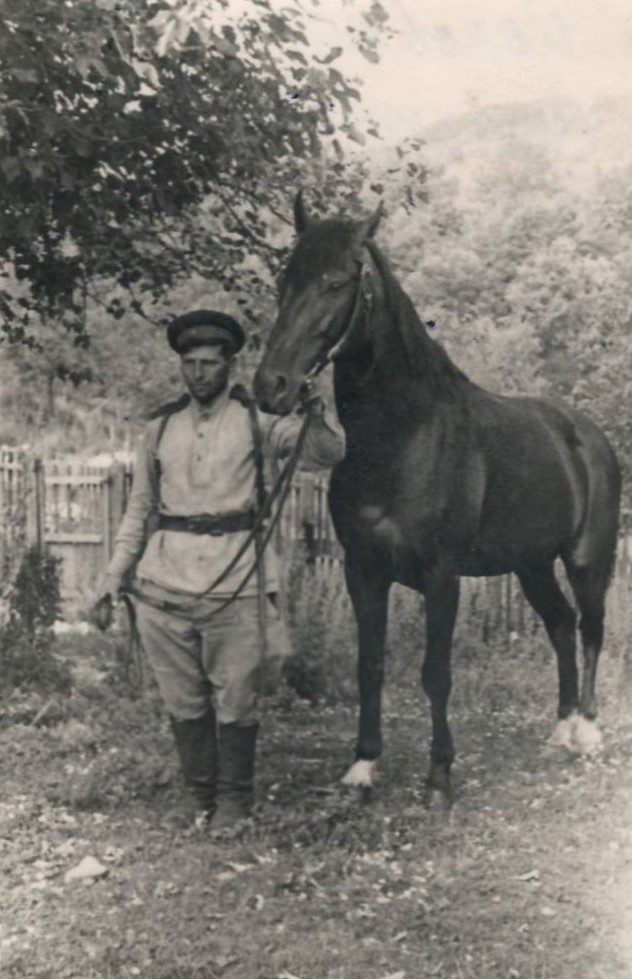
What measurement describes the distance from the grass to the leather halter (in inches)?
71.3

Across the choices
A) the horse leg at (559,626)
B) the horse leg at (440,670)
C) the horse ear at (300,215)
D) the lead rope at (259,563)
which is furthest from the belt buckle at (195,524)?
the horse leg at (559,626)

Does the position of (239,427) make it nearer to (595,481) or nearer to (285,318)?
(285,318)

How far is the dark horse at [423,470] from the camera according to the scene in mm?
4008

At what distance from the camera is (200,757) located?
4.60 m

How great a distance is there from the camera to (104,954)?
12.1 feet

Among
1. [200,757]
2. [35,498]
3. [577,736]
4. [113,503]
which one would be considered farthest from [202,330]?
[35,498]

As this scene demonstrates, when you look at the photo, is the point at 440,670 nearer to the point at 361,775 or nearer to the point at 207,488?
the point at 361,775

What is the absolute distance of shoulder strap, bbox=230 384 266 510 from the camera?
4332 millimetres

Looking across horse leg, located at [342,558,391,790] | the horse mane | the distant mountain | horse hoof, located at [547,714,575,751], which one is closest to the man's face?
the horse mane

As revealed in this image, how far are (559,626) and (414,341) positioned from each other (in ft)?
5.65

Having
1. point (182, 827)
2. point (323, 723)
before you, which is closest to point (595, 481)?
point (323, 723)

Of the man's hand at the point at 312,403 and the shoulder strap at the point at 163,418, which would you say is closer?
the man's hand at the point at 312,403

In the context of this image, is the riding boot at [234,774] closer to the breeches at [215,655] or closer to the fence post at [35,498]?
the breeches at [215,655]

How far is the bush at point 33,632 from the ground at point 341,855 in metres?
0.89
